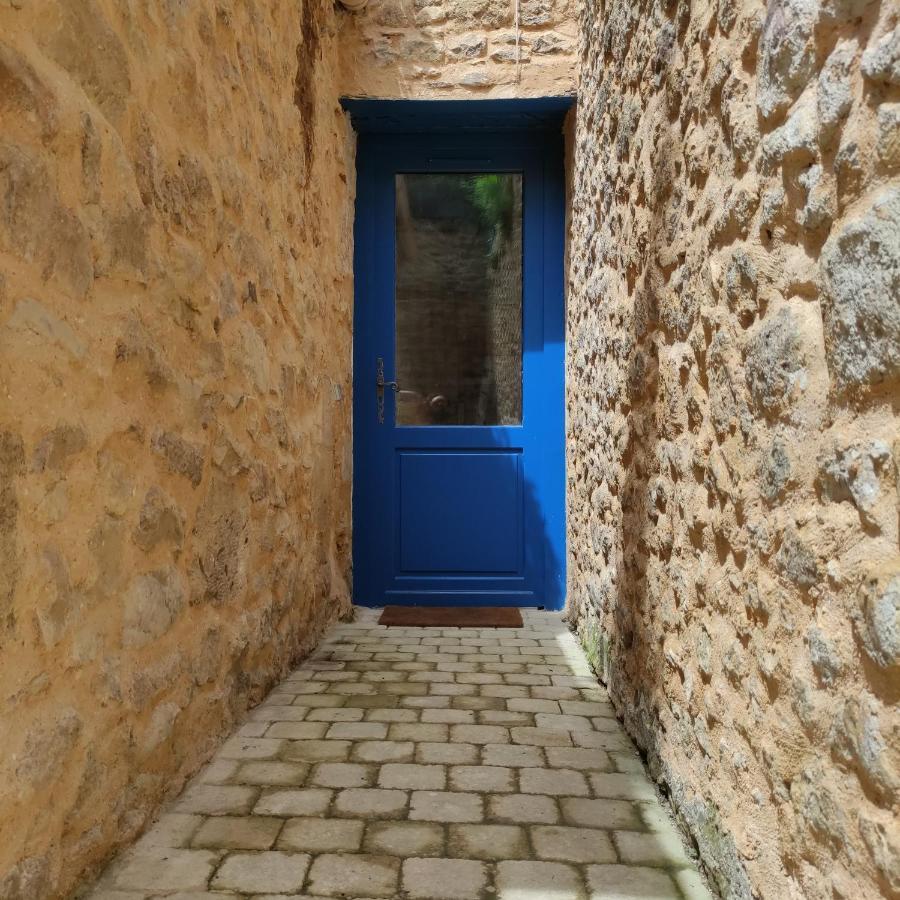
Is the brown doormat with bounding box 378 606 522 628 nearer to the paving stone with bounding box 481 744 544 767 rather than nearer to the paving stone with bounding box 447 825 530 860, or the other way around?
the paving stone with bounding box 481 744 544 767

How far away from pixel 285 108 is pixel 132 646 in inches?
82.2

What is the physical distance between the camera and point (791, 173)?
3.55ft

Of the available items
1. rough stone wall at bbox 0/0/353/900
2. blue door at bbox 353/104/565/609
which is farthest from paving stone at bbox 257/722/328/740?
blue door at bbox 353/104/565/609

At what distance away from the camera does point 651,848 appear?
5.19 feet

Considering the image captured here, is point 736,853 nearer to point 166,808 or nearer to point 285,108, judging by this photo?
point 166,808

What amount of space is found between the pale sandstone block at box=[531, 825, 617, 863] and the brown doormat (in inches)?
71.1

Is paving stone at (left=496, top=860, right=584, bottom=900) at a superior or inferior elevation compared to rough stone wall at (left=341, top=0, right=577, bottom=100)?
inferior

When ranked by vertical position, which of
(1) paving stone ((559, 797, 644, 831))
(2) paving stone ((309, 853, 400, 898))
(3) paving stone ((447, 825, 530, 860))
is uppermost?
(2) paving stone ((309, 853, 400, 898))

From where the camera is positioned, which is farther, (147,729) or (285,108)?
(285,108)

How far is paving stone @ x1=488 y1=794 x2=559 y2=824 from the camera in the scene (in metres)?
1.70

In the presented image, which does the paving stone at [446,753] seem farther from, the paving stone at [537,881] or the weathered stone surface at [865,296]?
the weathered stone surface at [865,296]

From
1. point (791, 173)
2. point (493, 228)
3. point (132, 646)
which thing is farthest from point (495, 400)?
point (791, 173)

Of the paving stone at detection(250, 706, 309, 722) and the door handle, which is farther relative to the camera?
the door handle

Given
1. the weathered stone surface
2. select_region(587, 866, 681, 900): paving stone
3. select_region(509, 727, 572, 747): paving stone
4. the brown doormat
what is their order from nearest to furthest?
1. the weathered stone surface
2. select_region(587, 866, 681, 900): paving stone
3. select_region(509, 727, 572, 747): paving stone
4. the brown doormat
